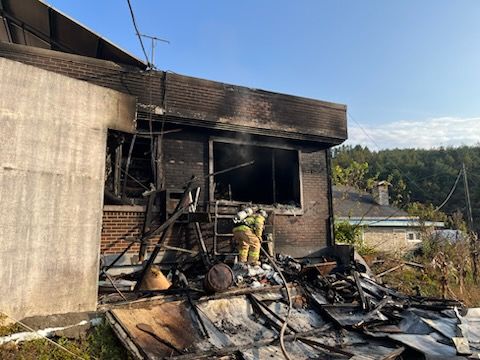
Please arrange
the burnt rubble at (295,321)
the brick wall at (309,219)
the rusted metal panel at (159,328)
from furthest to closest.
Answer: the brick wall at (309,219) → the burnt rubble at (295,321) → the rusted metal panel at (159,328)

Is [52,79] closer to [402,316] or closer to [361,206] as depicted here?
[402,316]

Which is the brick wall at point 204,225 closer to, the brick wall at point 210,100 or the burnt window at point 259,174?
the burnt window at point 259,174

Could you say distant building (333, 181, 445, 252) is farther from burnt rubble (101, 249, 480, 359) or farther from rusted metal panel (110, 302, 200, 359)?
rusted metal panel (110, 302, 200, 359)

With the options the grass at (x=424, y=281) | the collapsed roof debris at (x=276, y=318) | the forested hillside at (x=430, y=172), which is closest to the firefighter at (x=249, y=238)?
the collapsed roof debris at (x=276, y=318)

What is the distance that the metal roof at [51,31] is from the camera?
8.01m

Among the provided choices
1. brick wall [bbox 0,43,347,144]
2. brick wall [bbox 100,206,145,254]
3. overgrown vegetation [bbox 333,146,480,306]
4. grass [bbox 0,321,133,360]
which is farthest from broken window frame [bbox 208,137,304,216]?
grass [bbox 0,321,133,360]

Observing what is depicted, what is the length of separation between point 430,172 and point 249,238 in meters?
57.2

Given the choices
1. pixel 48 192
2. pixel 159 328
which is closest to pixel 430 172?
pixel 159 328

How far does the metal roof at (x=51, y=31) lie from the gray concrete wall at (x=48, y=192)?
3.50m

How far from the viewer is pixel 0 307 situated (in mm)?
4352

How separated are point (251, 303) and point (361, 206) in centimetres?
2456

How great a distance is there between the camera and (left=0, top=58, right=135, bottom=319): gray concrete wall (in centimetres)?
456

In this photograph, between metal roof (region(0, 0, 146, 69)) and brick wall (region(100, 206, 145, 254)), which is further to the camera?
metal roof (region(0, 0, 146, 69))

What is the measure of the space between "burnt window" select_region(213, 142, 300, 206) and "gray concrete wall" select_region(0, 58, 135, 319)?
5.25m
